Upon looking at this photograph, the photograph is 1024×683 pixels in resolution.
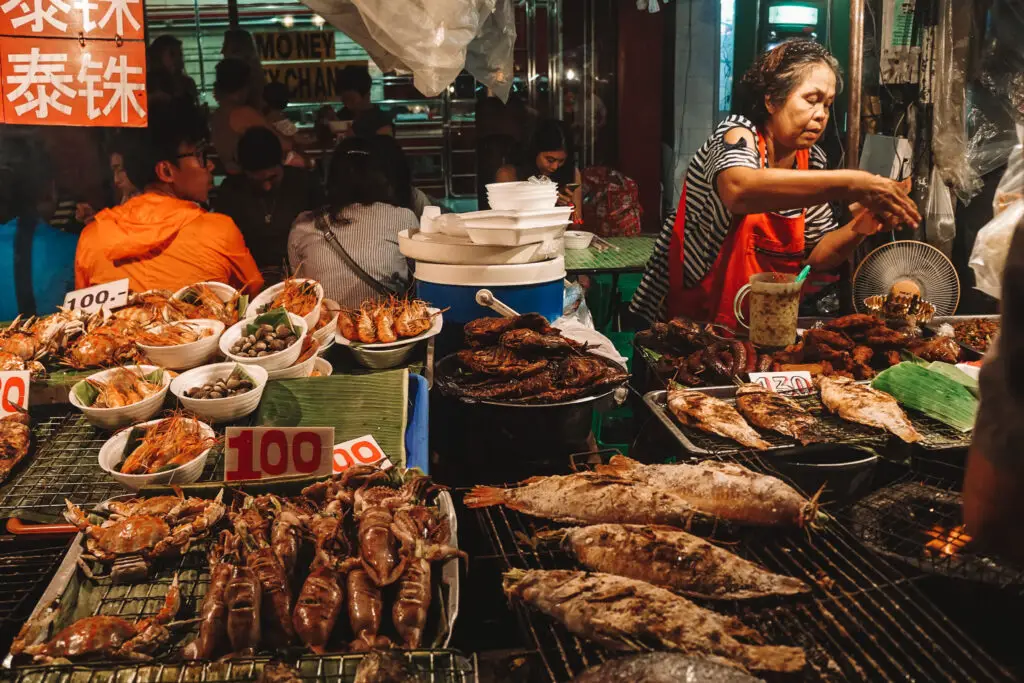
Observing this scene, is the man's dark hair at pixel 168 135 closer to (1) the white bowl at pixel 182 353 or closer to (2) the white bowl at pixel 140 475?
(1) the white bowl at pixel 182 353

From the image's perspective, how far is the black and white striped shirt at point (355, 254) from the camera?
16.1ft

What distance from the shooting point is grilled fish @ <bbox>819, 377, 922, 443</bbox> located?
296cm

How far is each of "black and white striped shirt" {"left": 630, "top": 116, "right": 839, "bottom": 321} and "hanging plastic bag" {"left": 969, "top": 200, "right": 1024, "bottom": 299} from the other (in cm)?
96

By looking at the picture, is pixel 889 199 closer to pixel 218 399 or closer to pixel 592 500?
pixel 592 500

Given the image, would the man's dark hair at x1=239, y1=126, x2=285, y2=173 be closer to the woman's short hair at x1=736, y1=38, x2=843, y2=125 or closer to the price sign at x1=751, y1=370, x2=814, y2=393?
the woman's short hair at x1=736, y1=38, x2=843, y2=125

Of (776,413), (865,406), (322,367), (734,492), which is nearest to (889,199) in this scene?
(865,406)

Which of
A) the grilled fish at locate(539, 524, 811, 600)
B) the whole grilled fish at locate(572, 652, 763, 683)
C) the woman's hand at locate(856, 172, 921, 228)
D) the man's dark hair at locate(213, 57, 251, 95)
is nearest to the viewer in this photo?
the whole grilled fish at locate(572, 652, 763, 683)

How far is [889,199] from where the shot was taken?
12.4 ft

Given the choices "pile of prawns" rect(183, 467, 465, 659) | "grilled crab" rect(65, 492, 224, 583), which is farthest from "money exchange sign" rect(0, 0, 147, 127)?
"pile of prawns" rect(183, 467, 465, 659)

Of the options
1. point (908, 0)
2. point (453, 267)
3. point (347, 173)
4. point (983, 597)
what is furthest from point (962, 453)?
point (908, 0)

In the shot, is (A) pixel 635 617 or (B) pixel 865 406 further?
(B) pixel 865 406

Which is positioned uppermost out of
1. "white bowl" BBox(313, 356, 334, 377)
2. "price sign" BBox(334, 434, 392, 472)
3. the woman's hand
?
the woman's hand

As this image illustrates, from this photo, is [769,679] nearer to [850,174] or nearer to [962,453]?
[962,453]

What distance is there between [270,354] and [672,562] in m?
2.02
